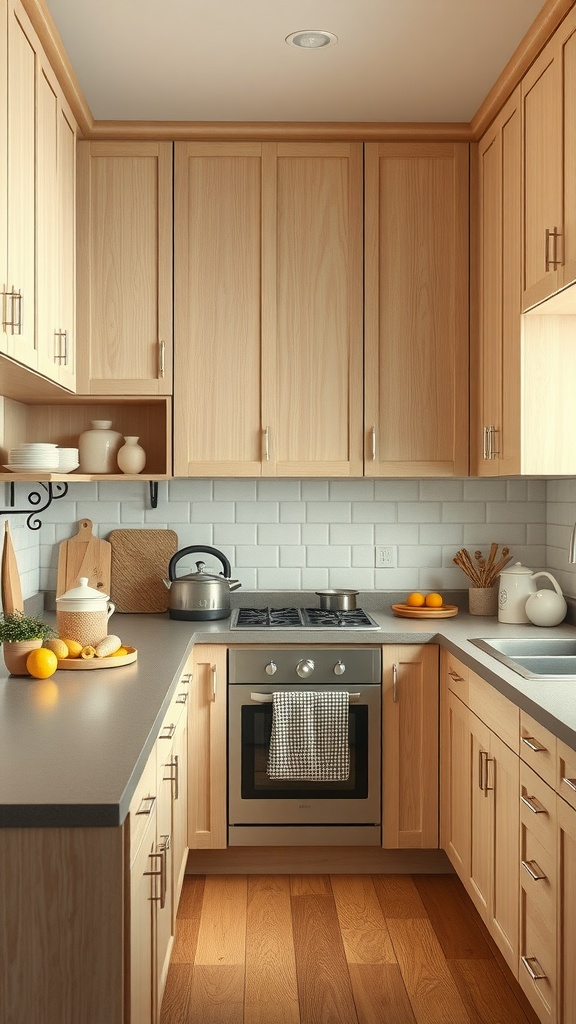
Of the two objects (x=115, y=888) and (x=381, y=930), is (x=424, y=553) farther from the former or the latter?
(x=115, y=888)

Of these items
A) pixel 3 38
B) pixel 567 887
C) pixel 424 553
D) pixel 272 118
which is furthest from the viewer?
pixel 424 553

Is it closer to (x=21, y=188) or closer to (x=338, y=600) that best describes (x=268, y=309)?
(x=338, y=600)

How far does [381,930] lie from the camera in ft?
10.3

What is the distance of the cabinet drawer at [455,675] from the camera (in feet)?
10.2

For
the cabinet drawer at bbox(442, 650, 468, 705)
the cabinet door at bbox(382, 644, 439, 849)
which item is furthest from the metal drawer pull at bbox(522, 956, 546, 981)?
the cabinet door at bbox(382, 644, 439, 849)

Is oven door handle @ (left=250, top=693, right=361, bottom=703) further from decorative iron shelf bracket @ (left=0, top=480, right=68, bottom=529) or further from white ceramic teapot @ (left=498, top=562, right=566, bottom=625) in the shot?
decorative iron shelf bracket @ (left=0, top=480, right=68, bottom=529)

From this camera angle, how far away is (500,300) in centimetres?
340

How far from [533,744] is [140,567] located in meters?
2.10

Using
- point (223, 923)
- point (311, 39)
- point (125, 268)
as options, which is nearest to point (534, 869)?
point (223, 923)

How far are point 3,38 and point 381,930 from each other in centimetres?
281

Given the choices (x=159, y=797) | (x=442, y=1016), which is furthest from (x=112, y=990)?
(x=442, y=1016)

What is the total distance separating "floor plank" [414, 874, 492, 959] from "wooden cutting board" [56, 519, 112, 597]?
5.61 ft

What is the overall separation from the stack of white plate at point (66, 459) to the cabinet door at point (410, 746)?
1287 mm

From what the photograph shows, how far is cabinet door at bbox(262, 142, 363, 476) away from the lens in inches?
145
